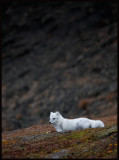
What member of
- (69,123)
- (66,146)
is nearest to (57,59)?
(69,123)

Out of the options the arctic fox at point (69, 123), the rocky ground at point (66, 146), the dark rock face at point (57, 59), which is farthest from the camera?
the dark rock face at point (57, 59)

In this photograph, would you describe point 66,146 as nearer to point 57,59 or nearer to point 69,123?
point 69,123

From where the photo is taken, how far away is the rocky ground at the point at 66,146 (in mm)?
9172

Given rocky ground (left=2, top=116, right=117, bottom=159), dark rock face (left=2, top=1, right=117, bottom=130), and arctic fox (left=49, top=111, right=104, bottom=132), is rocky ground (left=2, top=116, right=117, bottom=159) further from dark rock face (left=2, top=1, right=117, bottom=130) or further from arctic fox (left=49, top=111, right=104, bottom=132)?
dark rock face (left=2, top=1, right=117, bottom=130)

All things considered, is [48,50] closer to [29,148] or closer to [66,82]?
[66,82]

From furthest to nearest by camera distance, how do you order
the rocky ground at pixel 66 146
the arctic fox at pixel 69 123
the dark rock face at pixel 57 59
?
the dark rock face at pixel 57 59, the arctic fox at pixel 69 123, the rocky ground at pixel 66 146

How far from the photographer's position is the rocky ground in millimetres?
9172

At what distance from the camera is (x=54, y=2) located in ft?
200

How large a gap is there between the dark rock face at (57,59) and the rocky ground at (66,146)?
24.1 m

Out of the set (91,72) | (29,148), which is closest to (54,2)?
(91,72)

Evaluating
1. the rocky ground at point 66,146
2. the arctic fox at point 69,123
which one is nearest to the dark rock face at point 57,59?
the arctic fox at point 69,123

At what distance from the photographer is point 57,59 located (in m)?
54.7

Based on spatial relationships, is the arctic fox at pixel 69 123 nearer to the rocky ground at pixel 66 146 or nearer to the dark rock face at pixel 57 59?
the rocky ground at pixel 66 146

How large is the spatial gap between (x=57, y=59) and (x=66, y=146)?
45.0 metres
